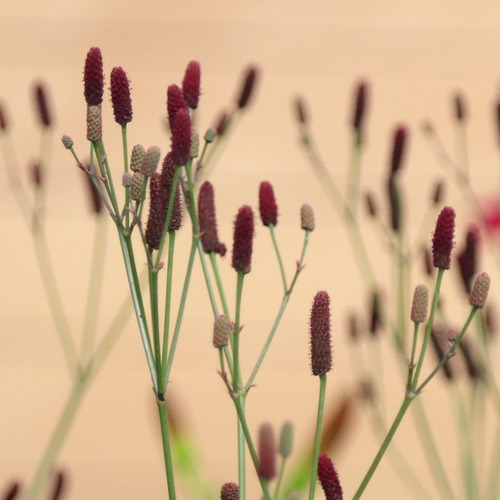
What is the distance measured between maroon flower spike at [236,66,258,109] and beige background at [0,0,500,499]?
0.93 m

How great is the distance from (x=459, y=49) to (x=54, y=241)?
2.85 feet

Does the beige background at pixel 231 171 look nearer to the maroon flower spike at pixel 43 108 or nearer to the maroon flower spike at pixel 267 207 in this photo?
the maroon flower spike at pixel 43 108

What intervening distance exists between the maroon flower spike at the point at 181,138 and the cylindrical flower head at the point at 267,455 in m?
0.20

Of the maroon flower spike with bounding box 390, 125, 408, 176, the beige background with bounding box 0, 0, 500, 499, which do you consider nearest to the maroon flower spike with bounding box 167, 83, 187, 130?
the maroon flower spike with bounding box 390, 125, 408, 176

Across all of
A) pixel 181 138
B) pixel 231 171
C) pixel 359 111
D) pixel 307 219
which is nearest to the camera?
pixel 181 138

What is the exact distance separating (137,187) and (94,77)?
8 cm

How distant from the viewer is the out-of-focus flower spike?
2.35 feet

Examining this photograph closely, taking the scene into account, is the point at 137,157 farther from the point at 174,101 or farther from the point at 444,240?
the point at 444,240

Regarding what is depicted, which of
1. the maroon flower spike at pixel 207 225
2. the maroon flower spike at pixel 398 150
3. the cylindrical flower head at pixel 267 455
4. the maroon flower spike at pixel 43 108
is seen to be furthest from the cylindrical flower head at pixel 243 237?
the maroon flower spike at pixel 43 108

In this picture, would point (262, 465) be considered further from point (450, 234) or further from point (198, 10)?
point (198, 10)

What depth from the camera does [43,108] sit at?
1.07 m

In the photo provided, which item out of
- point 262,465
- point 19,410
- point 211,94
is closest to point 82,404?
point 19,410

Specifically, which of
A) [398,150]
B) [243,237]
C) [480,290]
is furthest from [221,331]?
[398,150]

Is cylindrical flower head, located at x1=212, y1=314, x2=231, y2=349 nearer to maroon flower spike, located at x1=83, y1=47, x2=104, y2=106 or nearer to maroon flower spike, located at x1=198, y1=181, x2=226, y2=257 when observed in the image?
maroon flower spike, located at x1=198, y1=181, x2=226, y2=257
